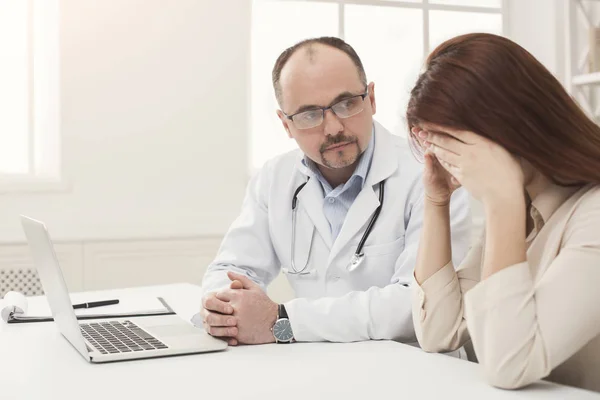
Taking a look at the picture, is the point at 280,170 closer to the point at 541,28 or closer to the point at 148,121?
the point at 148,121

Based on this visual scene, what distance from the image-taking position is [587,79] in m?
4.03

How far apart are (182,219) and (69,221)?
0.56 m

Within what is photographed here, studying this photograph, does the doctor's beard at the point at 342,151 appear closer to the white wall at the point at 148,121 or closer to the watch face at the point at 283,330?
the watch face at the point at 283,330

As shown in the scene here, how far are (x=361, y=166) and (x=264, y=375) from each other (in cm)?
85

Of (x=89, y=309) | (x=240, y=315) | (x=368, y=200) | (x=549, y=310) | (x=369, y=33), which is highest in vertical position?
(x=369, y=33)

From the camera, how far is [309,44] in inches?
77.9

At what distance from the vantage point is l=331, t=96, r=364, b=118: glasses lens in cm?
188

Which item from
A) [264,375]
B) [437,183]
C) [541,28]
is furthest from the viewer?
[541,28]

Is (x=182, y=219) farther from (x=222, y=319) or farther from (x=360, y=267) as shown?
(x=222, y=319)

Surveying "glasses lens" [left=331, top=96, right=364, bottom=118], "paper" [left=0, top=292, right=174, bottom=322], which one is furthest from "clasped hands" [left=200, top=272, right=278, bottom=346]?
"glasses lens" [left=331, top=96, right=364, bottom=118]

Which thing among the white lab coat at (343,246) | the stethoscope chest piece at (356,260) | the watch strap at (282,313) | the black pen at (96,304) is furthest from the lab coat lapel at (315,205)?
the black pen at (96,304)

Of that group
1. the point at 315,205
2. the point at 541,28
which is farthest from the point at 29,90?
the point at 541,28

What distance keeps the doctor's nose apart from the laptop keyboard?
686mm

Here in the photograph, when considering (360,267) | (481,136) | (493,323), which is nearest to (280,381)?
(493,323)
